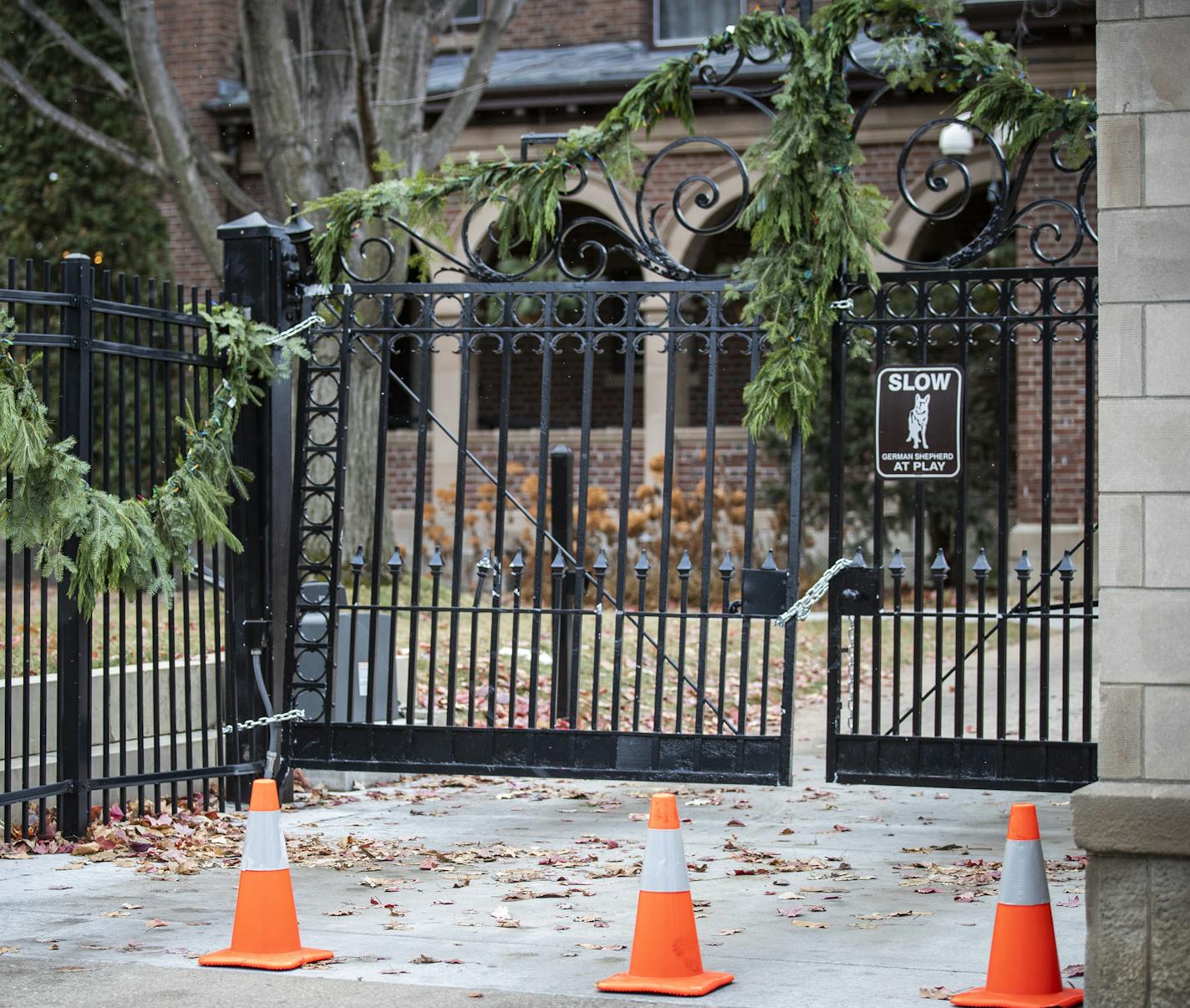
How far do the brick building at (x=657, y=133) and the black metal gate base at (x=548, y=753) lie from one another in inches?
411

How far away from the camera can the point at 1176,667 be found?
15.3ft

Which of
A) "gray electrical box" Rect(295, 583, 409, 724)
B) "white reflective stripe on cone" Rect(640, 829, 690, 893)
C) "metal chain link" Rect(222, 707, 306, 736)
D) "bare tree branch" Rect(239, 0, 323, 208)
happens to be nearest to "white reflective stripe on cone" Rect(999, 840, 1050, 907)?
"white reflective stripe on cone" Rect(640, 829, 690, 893)

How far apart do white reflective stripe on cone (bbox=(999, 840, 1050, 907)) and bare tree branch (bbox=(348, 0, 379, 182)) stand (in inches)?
392

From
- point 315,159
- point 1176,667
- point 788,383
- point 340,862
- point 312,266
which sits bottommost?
point 340,862

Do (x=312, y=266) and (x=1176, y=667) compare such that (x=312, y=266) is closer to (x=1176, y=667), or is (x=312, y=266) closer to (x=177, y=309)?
(x=177, y=309)

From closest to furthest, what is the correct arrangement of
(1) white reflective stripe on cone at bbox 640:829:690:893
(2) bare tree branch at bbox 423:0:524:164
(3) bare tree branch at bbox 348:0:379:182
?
(1) white reflective stripe on cone at bbox 640:829:690:893 → (3) bare tree branch at bbox 348:0:379:182 → (2) bare tree branch at bbox 423:0:524:164

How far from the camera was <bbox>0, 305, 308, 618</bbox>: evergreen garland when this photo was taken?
6.74 m

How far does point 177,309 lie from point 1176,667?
492 cm

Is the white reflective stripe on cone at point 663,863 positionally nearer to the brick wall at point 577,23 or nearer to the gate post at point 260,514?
the gate post at point 260,514

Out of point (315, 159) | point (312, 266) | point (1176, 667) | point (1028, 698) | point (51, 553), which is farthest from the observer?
point (315, 159)

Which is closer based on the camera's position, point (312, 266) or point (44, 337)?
point (44, 337)

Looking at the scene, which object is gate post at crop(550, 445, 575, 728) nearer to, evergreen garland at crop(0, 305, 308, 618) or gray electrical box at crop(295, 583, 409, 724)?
gray electrical box at crop(295, 583, 409, 724)

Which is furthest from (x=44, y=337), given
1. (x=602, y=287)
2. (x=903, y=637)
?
(x=903, y=637)

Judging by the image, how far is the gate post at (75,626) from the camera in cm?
714
